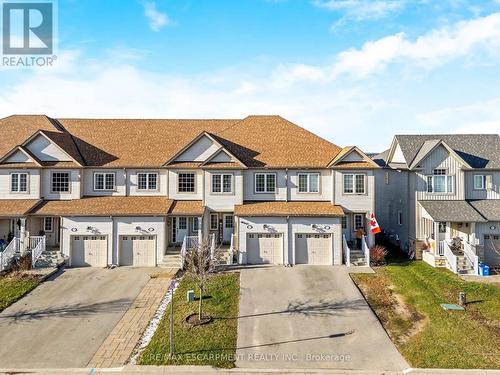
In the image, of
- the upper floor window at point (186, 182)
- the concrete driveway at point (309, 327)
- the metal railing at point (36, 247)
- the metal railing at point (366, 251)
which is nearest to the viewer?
the concrete driveway at point (309, 327)

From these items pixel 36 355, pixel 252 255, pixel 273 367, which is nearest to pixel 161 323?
pixel 36 355

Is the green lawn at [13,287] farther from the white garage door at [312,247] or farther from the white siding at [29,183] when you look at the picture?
the white garage door at [312,247]

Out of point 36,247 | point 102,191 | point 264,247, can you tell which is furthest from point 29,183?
point 264,247

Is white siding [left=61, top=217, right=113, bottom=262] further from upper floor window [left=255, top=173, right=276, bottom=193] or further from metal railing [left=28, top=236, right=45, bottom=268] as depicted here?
upper floor window [left=255, top=173, right=276, bottom=193]

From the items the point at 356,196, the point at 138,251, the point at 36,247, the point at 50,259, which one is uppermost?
the point at 356,196

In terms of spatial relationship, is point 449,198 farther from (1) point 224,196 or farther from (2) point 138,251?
(2) point 138,251

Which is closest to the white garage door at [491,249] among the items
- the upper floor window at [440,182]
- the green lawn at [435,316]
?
the upper floor window at [440,182]
